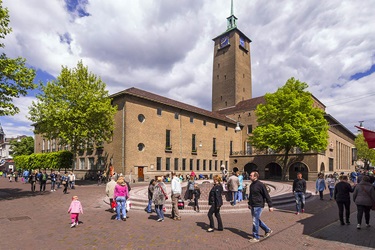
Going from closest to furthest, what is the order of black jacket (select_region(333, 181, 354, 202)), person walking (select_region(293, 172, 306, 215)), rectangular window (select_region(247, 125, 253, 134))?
black jacket (select_region(333, 181, 354, 202)), person walking (select_region(293, 172, 306, 215)), rectangular window (select_region(247, 125, 253, 134))

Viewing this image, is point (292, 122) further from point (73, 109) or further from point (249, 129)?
point (73, 109)

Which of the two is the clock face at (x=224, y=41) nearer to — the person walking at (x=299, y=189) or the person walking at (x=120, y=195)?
the person walking at (x=299, y=189)

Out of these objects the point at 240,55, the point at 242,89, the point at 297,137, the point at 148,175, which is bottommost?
the point at 148,175

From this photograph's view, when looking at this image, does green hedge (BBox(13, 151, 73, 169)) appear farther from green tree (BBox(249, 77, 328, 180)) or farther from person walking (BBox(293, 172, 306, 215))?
person walking (BBox(293, 172, 306, 215))

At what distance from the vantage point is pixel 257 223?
741 centimetres

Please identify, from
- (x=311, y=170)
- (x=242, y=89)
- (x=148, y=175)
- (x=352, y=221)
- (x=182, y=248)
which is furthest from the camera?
(x=242, y=89)

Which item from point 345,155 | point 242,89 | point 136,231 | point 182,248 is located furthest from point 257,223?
point 345,155

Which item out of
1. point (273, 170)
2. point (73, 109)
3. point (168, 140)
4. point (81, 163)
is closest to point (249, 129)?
point (273, 170)

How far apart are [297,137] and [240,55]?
34.6 m

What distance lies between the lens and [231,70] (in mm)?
59531

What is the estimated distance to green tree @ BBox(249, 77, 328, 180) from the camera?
105 feet

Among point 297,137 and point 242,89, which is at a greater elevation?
point 242,89

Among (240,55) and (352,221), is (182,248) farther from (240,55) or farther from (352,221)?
(240,55)

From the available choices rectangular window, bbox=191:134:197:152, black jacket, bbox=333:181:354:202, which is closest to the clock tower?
rectangular window, bbox=191:134:197:152
